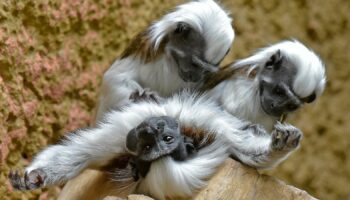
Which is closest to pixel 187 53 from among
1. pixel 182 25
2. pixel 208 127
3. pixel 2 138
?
pixel 182 25

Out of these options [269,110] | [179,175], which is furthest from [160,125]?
[269,110]

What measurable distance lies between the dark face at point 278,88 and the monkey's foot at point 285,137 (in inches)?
24.3

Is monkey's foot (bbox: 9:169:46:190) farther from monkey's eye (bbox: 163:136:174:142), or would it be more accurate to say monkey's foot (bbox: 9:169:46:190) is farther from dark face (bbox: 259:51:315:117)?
dark face (bbox: 259:51:315:117)

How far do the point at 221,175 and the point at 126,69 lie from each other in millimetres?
1124

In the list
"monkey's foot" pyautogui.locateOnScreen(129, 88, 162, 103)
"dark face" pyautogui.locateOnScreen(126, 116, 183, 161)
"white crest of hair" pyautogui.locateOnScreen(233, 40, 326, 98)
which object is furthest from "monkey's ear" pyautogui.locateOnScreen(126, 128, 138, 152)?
"white crest of hair" pyautogui.locateOnScreen(233, 40, 326, 98)

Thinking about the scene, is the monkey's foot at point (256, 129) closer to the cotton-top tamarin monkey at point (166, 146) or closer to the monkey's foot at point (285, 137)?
the cotton-top tamarin monkey at point (166, 146)

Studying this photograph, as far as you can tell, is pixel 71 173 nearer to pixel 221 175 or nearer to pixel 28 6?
pixel 221 175

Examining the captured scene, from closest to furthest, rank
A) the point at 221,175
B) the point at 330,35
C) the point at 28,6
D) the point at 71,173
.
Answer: the point at 221,175 < the point at 71,173 < the point at 28,6 < the point at 330,35

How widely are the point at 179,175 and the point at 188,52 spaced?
3.50 feet

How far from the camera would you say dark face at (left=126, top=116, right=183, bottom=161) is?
10.9 feet

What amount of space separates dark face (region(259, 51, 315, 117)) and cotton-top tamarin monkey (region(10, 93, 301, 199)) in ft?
1.11

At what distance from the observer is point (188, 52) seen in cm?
419

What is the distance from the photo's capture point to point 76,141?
3611mm

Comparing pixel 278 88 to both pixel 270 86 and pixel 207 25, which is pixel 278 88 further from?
pixel 207 25
